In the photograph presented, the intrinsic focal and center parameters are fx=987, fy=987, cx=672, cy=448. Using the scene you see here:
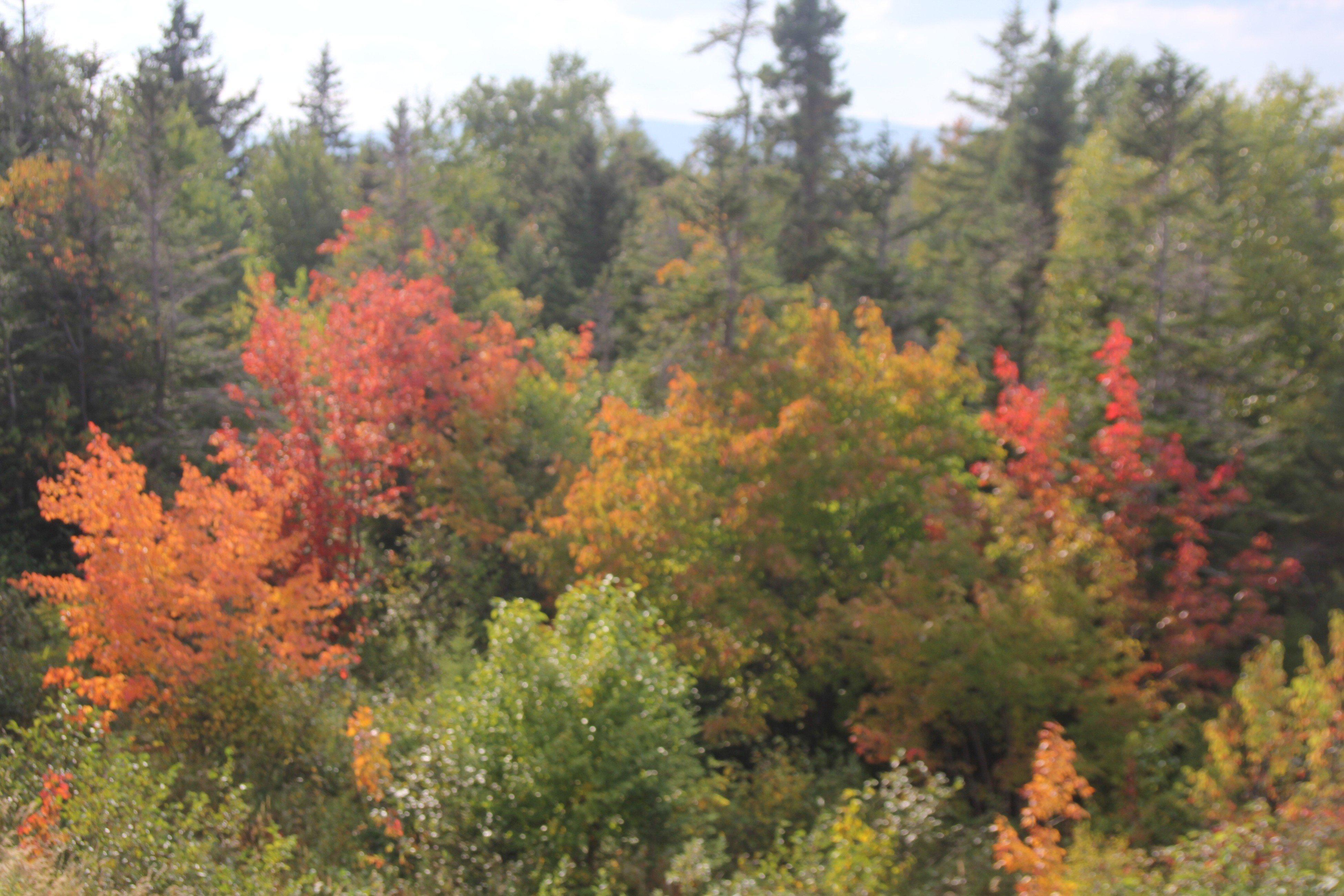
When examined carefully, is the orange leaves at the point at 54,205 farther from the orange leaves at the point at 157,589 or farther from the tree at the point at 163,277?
the orange leaves at the point at 157,589

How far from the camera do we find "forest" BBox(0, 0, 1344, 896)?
372 inches

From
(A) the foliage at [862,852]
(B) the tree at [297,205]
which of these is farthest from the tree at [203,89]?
(A) the foliage at [862,852]

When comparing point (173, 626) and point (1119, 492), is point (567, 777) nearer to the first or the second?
point (173, 626)

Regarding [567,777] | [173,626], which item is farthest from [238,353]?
[567,777]

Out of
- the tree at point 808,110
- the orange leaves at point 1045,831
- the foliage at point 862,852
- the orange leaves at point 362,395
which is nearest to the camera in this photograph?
the foliage at point 862,852

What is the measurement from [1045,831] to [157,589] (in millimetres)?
9252

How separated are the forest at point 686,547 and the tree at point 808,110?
259 cm

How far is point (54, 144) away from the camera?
17.3 meters

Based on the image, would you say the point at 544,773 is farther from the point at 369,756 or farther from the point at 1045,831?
the point at 1045,831

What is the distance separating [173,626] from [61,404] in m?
7.02

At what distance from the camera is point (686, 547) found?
1463cm

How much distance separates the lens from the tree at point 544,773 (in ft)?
30.5

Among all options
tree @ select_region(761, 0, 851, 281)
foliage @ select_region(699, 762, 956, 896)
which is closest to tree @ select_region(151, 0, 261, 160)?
tree @ select_region(761, 0, 851, 281)

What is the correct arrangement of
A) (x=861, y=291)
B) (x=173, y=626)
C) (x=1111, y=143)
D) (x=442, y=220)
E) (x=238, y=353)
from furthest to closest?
(x=442, y=220), (x=1111, y=143), (x=861, y=291), (x=238, y=353), (x=173, y=626)
